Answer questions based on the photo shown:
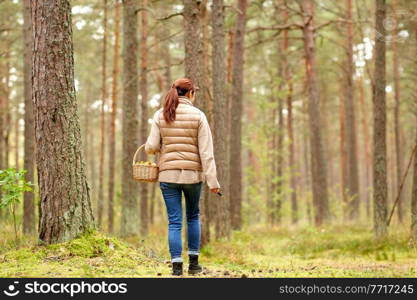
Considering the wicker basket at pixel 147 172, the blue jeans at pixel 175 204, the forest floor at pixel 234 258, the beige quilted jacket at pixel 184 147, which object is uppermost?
the beige quilted jacket at pixel 184 147

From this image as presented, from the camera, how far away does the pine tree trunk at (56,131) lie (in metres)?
7.01

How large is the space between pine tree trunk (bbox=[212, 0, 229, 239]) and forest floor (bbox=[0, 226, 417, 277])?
3.10ft

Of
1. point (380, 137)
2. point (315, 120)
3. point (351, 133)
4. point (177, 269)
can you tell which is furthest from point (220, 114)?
point (351, 133)

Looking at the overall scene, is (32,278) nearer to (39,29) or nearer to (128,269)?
(128,269)

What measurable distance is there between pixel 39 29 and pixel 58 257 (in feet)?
9.97

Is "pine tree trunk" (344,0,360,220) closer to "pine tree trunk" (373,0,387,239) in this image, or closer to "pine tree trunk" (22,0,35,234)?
"pine tree trunk" (373,0,387,239)

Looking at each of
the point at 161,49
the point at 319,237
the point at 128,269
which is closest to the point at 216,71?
the point at 319,237

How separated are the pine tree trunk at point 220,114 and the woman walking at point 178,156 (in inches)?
223

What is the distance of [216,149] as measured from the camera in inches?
484

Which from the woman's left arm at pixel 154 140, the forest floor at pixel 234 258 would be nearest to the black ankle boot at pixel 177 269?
the forest floor at pixel 234 258

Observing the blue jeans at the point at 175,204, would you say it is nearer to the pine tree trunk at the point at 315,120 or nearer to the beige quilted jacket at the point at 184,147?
the beige quilted jacket at the point at 184,147

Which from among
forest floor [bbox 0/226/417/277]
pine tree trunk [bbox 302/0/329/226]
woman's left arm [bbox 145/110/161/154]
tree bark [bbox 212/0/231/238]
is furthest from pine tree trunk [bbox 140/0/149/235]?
woman's left arm [bbox 145/110/161/154]

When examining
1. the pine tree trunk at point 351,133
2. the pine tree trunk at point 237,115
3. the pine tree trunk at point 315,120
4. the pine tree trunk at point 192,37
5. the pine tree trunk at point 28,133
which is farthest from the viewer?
the pine tree trunk at point 351,133

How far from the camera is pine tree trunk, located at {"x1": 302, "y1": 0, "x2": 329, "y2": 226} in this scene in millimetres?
18781
